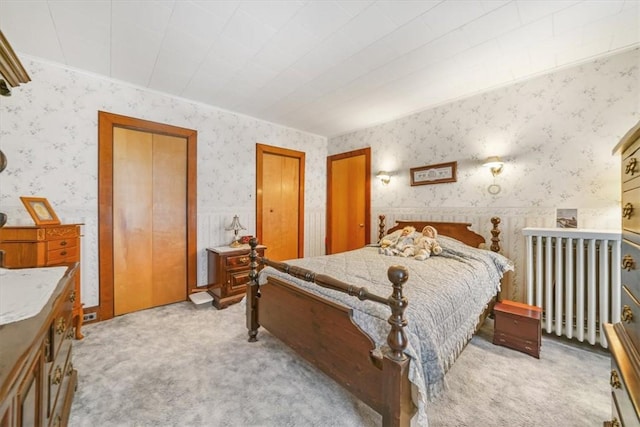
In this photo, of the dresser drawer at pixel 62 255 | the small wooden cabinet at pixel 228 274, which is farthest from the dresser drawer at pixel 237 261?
the dresser drawer at pixel 62 255

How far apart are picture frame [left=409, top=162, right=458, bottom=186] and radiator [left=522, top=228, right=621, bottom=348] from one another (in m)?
1.10

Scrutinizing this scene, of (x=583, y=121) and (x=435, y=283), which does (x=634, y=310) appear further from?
(x=583, y=121)

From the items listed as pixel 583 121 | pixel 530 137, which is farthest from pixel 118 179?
pixel 583 121

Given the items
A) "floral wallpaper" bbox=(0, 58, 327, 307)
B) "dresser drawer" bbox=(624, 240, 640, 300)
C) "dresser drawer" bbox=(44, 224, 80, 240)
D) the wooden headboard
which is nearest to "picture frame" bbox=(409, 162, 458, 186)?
the wooden headboard

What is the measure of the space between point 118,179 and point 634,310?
402 cm

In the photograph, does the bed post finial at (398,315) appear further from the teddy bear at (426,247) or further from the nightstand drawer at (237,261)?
the nightstand drawer at (237,261)

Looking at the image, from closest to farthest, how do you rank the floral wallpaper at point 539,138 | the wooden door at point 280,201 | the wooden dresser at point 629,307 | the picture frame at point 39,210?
the wooden dresser at point 629,307
the picture frame at point 39,210
the floral wallpaper at point 539,138
the wooden door at point 280,201

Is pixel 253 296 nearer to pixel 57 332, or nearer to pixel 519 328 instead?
pixel 57 332

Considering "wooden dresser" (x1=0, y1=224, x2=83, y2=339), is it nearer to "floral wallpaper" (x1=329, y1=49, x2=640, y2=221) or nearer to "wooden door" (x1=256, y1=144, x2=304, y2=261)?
"wooden door" (x1=256, y1=144, x2=304, y2=261)

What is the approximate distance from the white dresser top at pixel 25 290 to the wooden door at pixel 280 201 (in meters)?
2.75

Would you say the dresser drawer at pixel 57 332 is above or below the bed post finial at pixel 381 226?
below

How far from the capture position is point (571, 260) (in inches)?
88.4

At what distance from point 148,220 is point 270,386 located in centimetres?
249

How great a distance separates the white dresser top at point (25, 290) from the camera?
0.88m
